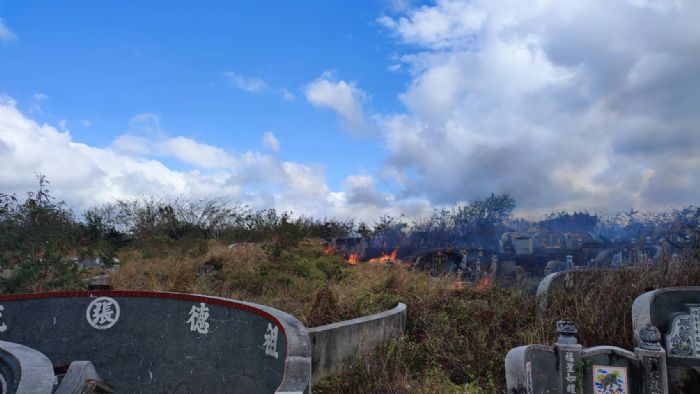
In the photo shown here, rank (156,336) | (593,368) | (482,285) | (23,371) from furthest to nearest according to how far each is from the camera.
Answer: (482,285), (156,336), (593,368), (23,371)

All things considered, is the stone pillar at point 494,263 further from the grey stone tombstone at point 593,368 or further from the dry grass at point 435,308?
the grey stone tombstone at point 593,368

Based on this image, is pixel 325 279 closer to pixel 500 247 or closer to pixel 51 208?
pixel 51 208

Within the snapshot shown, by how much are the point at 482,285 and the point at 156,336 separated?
8.22 meters

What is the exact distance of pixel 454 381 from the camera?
7.51 metres

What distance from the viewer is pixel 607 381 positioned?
6281 millimetres

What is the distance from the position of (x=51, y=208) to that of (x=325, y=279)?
8.43 meters

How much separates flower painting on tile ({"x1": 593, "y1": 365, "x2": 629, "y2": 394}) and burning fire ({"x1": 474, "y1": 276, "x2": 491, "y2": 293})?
5.10 m

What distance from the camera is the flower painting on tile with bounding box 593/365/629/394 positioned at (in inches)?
247

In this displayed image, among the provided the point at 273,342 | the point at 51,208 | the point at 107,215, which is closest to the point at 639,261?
the point at 273,342

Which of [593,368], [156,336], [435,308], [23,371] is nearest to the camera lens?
[23,371]

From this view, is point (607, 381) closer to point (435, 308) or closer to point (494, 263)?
point (435, 308)

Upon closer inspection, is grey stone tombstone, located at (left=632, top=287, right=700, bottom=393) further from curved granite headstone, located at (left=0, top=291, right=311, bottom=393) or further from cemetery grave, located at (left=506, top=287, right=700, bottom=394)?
curved granite headstone, located at (left=0, top=291, right=311, bottom=393)

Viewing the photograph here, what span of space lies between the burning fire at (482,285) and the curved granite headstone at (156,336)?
6.43m

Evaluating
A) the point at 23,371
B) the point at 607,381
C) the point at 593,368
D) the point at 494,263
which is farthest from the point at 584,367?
the point at 494,263
